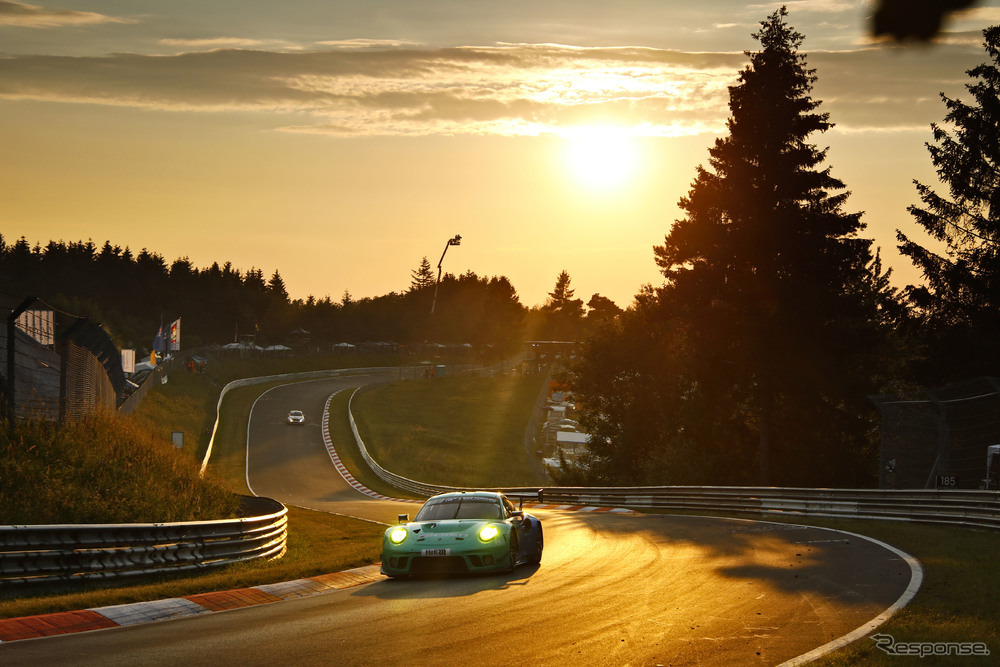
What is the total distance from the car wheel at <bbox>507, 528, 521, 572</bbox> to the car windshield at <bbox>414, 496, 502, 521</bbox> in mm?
517

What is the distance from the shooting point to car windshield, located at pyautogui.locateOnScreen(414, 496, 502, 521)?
49.5 feet

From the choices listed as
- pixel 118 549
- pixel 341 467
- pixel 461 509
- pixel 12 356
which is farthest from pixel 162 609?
pixel 341 467

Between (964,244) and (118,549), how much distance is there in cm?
3292

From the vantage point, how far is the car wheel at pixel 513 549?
14.2 m

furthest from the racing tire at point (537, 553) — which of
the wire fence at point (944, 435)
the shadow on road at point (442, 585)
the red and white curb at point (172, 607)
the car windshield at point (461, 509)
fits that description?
the wire fence at point (944, 435)

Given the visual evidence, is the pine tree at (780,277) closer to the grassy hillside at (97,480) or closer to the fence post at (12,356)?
the grassy hillside at (97,480)

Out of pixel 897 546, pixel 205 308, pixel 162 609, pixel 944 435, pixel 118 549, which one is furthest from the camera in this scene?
pixel 205 308

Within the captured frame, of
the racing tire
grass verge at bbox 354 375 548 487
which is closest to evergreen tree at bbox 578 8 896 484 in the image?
grass verge at bbox 354 375 548 487

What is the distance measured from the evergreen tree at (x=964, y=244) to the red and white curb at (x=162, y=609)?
95.0ft

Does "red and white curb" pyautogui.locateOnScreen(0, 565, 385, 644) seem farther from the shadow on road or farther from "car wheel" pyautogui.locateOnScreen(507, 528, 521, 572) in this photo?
"car wheel" pyautogui.locateOnScreen(507, 528, 521, 572)

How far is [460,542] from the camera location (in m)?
13.8

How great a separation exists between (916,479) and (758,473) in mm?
19360

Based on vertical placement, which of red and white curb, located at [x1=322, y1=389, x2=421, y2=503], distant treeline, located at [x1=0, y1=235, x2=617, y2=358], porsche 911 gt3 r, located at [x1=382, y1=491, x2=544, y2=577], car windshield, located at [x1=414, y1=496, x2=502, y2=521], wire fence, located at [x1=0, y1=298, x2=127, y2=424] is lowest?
red and white curb, located at [x1=322, y1=389, x2=421, y2=503]

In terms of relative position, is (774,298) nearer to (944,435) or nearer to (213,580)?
(944,435)
